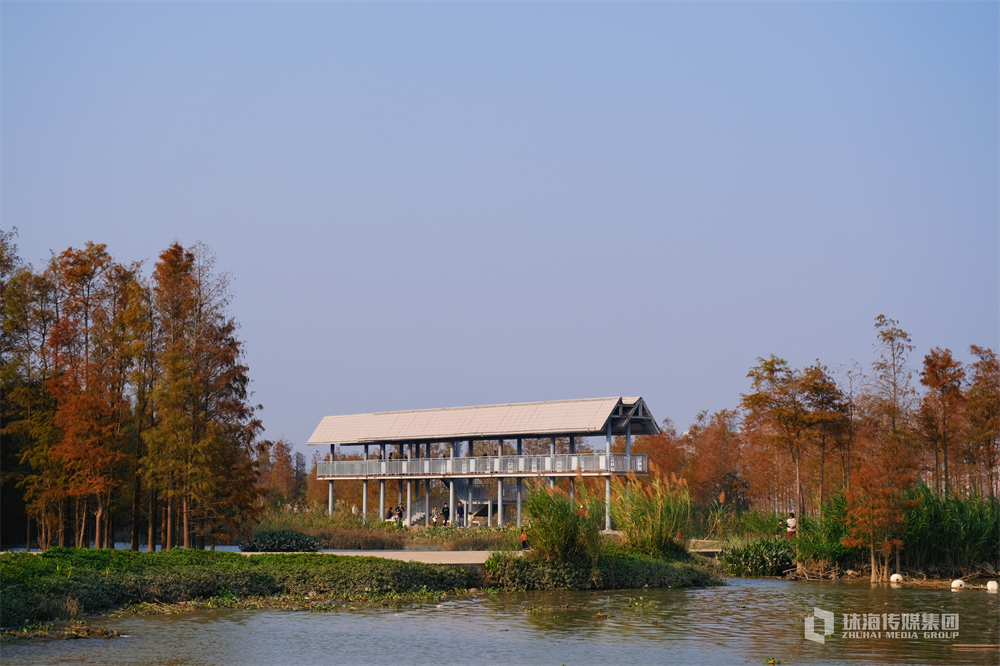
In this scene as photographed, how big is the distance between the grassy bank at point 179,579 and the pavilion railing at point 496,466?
1663 cm

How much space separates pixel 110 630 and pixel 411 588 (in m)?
6.75

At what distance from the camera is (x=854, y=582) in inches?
905

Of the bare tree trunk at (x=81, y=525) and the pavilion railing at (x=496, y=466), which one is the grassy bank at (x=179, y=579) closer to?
the bare tree trunk at (x=81, y=525)

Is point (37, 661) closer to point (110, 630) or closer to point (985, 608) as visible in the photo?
point (110, 630)

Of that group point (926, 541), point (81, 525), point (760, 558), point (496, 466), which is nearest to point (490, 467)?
point (496, 466)

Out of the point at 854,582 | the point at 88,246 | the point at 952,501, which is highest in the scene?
the point at 88,246

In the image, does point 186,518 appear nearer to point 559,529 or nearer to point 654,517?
point 559,529

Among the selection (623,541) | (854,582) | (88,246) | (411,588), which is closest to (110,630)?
(411,588)

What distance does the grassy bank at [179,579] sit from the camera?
1580cm

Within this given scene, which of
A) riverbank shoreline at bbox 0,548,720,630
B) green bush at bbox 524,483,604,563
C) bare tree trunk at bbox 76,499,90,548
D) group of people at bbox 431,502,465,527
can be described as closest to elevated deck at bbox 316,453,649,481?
group of people at bbox 431,502,465,527

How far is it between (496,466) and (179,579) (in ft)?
87.0

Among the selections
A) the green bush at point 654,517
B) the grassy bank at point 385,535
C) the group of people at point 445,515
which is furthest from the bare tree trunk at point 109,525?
the group of people at point 445,515

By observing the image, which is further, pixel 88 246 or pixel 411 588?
pixel 88 246

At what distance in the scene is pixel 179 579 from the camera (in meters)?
18.2
